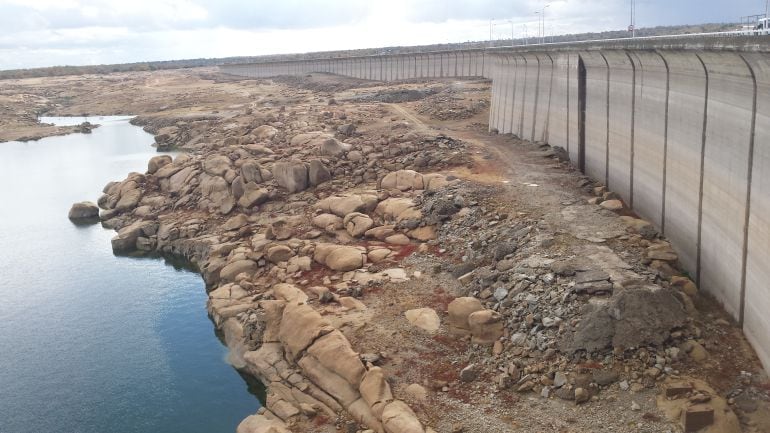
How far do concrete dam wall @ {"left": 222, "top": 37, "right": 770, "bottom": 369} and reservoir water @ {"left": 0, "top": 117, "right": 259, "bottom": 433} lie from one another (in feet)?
48.1

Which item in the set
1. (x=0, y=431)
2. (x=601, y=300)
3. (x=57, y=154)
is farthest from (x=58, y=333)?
(x=57, y=154)

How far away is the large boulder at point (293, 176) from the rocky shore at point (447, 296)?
4.6 inches

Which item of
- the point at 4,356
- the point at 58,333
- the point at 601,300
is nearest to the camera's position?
the point at 601,300

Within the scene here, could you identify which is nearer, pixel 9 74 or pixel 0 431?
pixel 0 431

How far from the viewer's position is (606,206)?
27.2 m

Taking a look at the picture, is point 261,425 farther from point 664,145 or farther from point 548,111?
point 548,111

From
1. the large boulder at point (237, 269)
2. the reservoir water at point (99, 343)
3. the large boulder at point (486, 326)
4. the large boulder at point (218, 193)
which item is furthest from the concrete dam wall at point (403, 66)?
the large boulder at point (486, 326)

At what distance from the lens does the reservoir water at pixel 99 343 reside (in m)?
21.4

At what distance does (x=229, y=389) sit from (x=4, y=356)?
9.41 m

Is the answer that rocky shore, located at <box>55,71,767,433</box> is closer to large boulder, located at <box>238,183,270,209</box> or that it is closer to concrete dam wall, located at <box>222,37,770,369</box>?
large boulder, located at <box>238,183,270,209</box>

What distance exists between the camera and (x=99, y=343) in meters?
26.4

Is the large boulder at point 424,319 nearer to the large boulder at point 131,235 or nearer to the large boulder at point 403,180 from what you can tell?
the large boulder at point 403,180

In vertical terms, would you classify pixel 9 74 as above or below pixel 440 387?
above

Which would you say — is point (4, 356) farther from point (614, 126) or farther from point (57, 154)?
point (57, 154)
